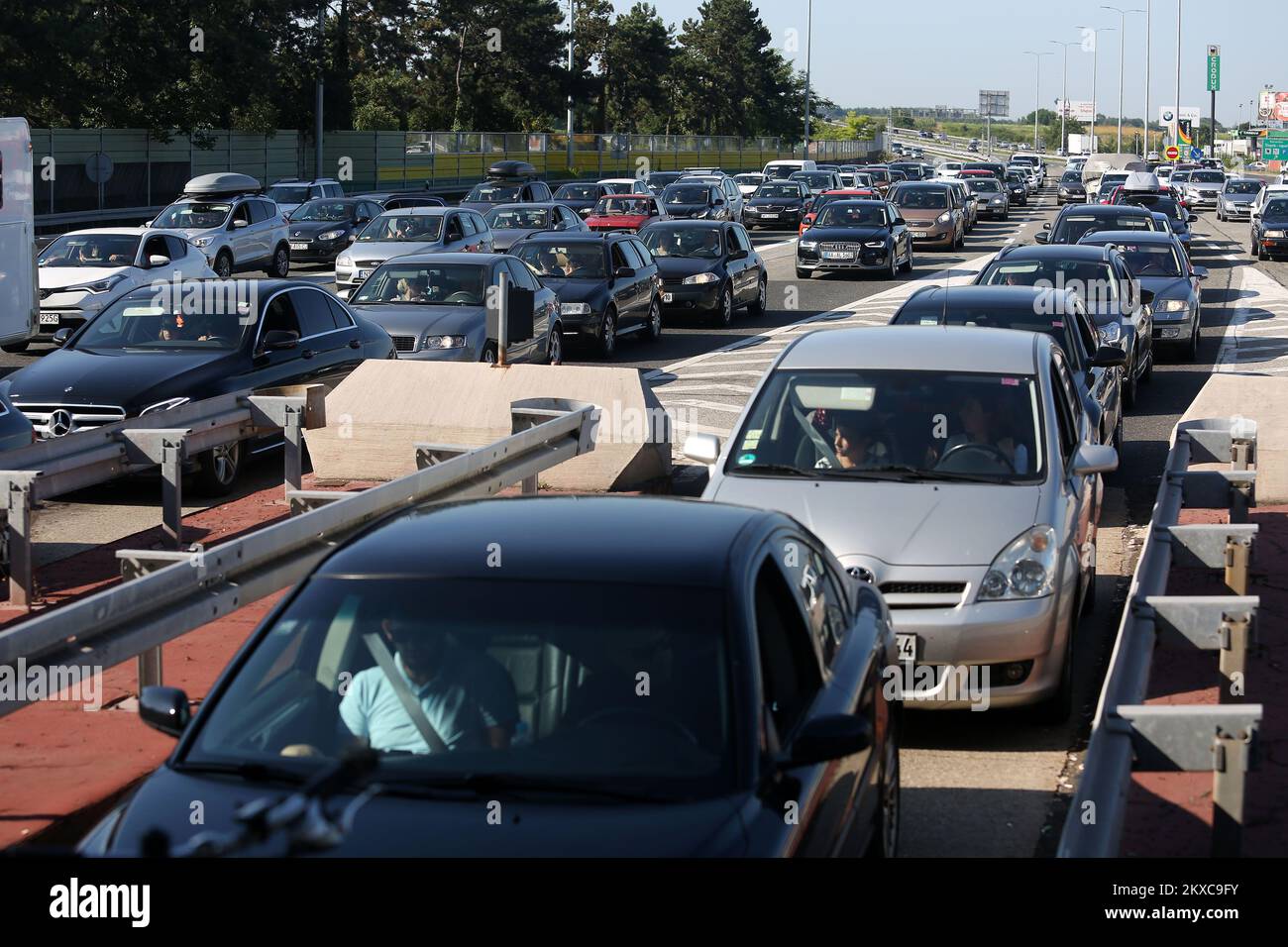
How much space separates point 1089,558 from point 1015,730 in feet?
5.75

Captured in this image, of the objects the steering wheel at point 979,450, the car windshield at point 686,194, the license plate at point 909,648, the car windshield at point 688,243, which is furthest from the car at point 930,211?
the license plate at point 909,648

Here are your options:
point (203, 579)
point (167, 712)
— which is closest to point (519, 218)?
point (203, 579)

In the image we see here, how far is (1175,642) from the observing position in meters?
6.30

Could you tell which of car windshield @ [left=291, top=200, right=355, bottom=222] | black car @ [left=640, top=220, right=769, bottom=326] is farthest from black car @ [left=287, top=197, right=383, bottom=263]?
black car @ [left=640, top=220, right=769, bottom=326]

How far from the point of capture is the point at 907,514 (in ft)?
25.2

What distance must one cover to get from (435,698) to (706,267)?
2335 centimetres

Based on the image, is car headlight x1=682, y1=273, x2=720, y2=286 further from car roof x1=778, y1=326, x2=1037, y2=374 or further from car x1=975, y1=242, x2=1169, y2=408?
car roof x1=778, y1=326, x2=1037, y2=374

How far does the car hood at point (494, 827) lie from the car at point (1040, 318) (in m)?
9.35

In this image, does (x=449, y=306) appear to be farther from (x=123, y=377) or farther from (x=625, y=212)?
(x=625, y=212)

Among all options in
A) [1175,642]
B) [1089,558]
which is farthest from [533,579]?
[1089,558]

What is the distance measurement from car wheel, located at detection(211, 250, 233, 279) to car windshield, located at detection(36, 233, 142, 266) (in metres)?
6.55

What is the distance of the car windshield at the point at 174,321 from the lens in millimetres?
14375

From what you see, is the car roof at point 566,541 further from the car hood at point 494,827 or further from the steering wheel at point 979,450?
the steering wheel at point 979,450

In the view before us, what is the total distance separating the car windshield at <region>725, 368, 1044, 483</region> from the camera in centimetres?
827
